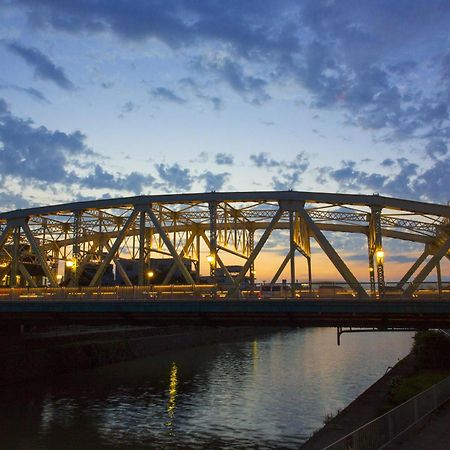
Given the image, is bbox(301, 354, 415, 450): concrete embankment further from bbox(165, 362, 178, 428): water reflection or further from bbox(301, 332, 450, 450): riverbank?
bbox(165, 362, 178, 428): water reflection

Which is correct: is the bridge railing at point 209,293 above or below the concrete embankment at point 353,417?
above

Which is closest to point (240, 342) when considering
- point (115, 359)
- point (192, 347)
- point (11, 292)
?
point (192, 347)

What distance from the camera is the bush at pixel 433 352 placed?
112 feet

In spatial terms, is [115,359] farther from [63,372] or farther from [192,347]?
[192,347]

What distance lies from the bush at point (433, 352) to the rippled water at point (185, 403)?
20.3 ft

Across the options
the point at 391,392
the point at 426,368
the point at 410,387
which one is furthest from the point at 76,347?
the point at 410,387

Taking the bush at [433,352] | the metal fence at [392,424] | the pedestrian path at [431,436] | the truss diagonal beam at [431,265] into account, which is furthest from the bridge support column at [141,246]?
the pedestrian path at [431,436]

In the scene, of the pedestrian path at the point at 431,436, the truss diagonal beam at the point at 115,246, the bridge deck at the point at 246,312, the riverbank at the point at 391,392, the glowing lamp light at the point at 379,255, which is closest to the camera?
the pedestrian path at the point at 431,436

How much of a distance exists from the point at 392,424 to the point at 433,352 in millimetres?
20071

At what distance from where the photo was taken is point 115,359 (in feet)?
189

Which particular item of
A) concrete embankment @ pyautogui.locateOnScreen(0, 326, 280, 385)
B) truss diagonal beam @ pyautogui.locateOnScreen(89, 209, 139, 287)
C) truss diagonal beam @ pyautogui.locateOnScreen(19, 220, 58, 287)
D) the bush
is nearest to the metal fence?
the bush

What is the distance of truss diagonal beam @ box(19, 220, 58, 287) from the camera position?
135 ft

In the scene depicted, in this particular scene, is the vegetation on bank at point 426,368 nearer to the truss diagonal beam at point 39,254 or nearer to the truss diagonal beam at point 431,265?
the truss diagonal beam at point 431,265

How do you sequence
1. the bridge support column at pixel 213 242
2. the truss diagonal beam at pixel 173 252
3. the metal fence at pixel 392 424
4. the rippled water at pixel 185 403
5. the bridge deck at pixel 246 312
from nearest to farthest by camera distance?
1. the metal fence at pixel 392 424
2. the bridge deck at pixel 246 312
3. the rippled water at pixel 185 403
4. the truss diagonal beam at pixel 173 252
5. the bridge support column at pixel 213 242
